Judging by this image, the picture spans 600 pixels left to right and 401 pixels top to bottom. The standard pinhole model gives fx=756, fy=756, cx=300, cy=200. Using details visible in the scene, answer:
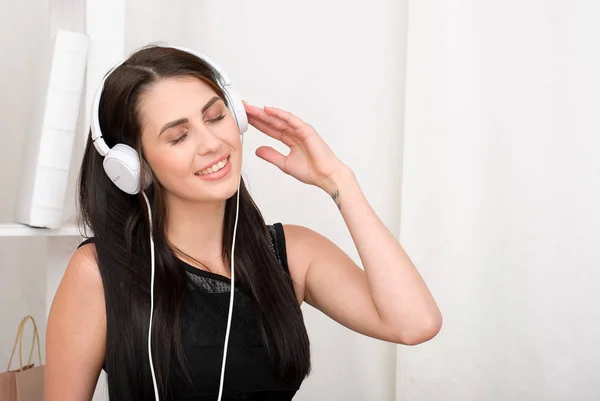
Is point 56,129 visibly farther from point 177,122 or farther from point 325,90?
point 325,90

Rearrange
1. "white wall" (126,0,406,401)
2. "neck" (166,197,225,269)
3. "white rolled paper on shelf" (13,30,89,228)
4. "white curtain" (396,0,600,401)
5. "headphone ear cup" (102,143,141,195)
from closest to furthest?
"headphone ear cup" (102,143,141,195)
"neck" (166,197,225,269)
"white rolled paper on shelf" (13,30,89,228)
"white curtain" (396,0,600,401)
"white wall" (126,0,406,401)

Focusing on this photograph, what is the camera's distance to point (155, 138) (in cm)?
141

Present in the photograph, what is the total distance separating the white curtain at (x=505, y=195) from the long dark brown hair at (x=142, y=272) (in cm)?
58

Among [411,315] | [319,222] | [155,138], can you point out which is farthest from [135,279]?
[319,222]

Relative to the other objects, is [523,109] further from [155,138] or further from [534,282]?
[155,138]

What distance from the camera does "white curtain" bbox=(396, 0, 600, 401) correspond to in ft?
5.80

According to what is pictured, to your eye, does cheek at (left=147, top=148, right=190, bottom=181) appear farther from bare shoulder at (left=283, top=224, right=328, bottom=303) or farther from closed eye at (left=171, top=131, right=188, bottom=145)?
bare shoulder at (left=283, top=224, right=328, bottom=303)

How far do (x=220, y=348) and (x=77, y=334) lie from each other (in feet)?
0.88

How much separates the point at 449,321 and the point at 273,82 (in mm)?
843

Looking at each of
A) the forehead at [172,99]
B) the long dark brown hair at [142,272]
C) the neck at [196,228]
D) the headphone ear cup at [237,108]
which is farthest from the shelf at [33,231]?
the headphone ear cup at [237,108]

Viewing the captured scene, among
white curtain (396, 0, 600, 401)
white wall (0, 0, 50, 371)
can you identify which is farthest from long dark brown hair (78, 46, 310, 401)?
white wall (0, 0, 50, 371)

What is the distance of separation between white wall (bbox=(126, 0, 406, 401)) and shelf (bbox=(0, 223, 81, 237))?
65 centimetres

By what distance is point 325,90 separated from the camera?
2.15 metres

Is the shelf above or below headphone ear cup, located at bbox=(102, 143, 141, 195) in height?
below
